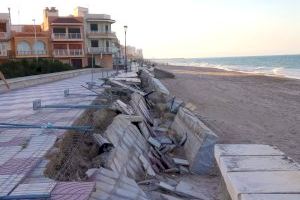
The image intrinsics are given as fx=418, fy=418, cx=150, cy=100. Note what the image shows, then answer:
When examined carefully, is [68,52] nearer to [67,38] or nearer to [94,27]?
[67,38]

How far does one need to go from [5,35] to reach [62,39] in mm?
6465

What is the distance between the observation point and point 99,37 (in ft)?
177

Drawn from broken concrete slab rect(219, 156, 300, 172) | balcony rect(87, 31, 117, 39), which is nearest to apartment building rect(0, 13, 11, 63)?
balcony rect(87, 31, 117, 39)

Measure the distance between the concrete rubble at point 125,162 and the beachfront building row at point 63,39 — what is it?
3487 cm

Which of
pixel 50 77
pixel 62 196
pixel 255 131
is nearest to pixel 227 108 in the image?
pixel 255 131

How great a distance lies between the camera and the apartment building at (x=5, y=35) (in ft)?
147

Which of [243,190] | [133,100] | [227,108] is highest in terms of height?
[243,190]

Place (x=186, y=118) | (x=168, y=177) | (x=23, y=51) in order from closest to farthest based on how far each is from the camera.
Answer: (x=168, y=177)
(x=186, y=118)
(x=23, y=51)

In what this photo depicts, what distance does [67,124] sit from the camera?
913 centimetres

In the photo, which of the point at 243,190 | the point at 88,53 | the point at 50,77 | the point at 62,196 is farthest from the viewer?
the point at 88,53

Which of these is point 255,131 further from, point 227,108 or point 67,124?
point 67,124

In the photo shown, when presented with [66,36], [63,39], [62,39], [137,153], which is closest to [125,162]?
[137,153]

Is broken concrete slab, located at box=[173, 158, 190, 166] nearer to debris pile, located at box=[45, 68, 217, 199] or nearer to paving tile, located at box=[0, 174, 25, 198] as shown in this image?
debris pile, located at box=[45, 68, 217, 199]

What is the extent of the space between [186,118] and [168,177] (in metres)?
4.49
